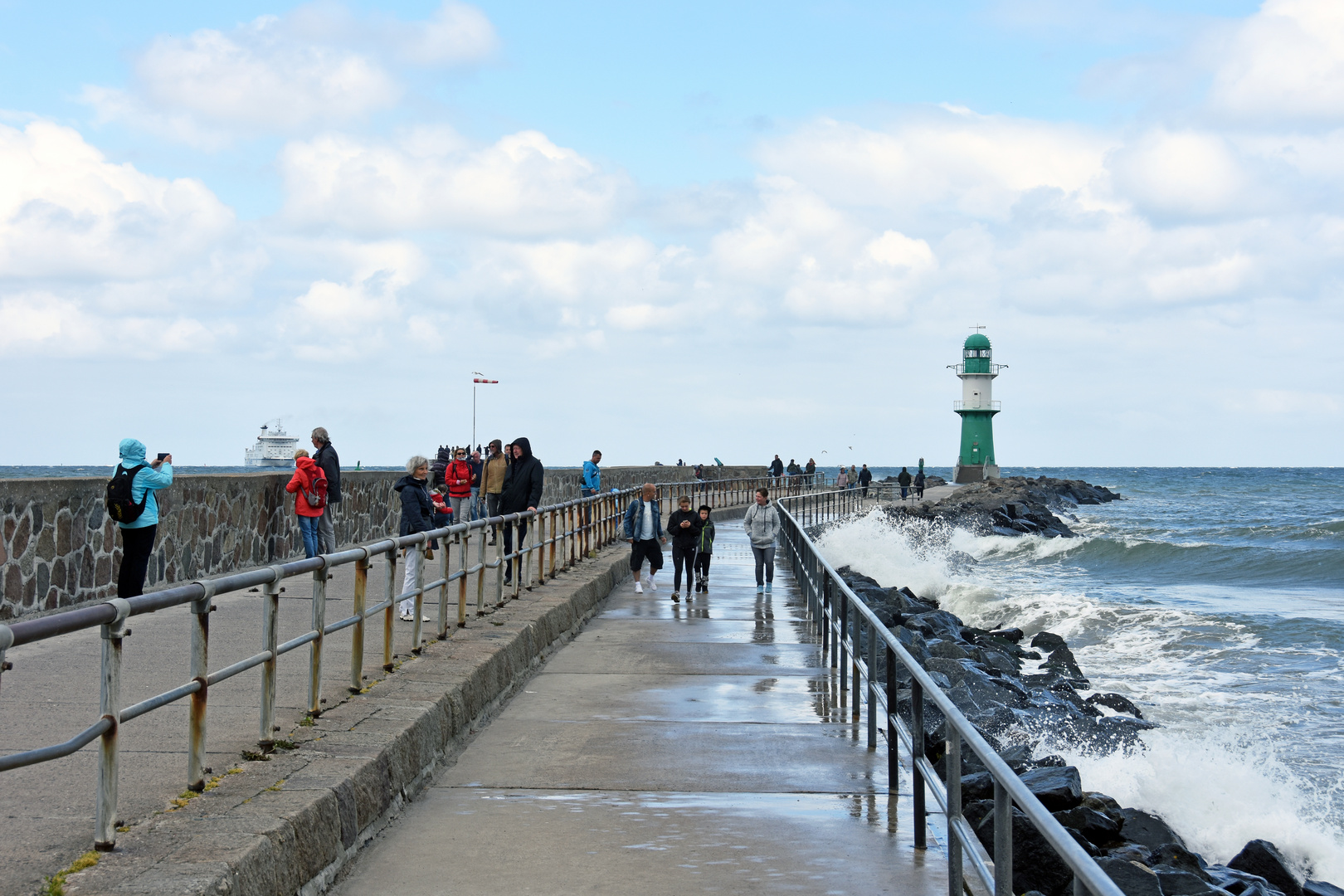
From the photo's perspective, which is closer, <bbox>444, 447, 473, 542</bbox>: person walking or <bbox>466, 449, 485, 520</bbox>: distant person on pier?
<bbox>444, 447, 473, 542</bbox>: person walking

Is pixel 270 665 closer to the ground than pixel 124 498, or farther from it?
closer to the ground

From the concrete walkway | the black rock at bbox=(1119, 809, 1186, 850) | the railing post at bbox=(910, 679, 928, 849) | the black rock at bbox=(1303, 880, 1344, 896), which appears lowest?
the black rock at bbox=(1303, 880, 1344, 896)

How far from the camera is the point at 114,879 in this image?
378 centimetres

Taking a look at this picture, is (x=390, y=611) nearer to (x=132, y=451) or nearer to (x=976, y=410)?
(x=132, y=451)

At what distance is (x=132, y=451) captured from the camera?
984 cm

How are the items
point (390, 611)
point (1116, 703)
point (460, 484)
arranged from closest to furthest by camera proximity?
1. point (390, 611)
2. point (1116, 703)
3. point (460, 484)

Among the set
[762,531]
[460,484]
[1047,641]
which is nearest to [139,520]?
[460,484]

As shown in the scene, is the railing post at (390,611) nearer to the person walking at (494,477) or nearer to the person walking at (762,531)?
the person walking at (494,477)

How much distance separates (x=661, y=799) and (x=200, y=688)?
246 cm

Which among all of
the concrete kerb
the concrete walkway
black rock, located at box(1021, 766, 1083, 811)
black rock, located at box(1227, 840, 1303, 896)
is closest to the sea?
black rock, located at box(1227, 840, 1303, 896)

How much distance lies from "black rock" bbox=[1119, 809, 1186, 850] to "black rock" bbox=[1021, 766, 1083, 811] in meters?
0.44

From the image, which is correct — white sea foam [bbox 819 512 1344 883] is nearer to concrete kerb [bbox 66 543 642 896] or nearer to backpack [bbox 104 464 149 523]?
concrete kerb [bbox 66 543 642 896]

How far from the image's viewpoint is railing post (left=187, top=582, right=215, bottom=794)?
4605 mm

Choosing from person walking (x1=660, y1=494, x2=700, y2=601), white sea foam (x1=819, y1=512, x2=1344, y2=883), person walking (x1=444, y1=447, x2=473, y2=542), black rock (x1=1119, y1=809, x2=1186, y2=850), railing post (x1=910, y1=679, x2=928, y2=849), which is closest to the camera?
railing post (x1=910, y1=679, x2=928, y2=849)
